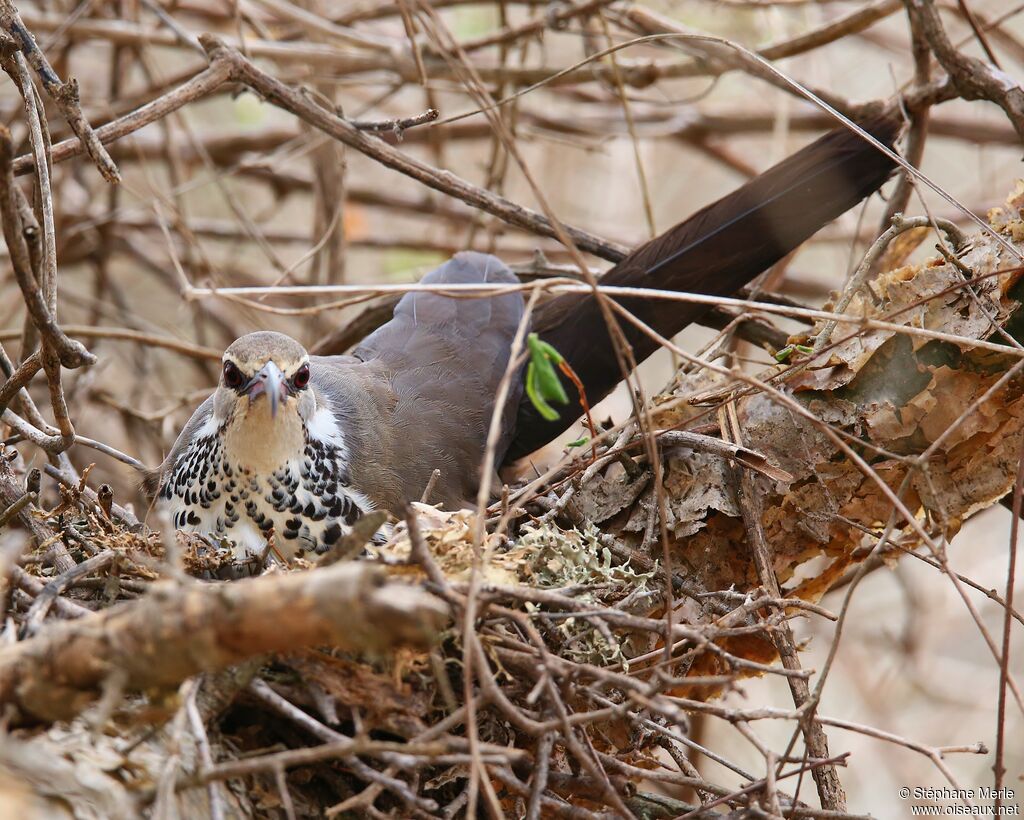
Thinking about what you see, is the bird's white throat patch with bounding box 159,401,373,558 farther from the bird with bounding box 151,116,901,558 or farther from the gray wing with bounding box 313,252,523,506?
the gray wing with bounding box 313,252,523,506

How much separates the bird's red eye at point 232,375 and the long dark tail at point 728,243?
98 cm

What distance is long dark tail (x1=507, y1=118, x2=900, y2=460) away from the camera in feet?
10.9

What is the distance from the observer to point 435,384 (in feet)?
12.7

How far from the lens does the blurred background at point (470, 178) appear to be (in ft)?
15.3

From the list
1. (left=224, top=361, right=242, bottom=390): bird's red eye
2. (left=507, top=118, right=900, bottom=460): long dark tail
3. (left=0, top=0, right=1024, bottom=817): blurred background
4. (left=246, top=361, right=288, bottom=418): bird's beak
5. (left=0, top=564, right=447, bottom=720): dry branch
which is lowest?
(left=0, top=564, right=447, bottom=720): dry branch

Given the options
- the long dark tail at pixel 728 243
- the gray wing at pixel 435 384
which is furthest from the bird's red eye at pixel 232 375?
the long dark tail at pixel 728 243

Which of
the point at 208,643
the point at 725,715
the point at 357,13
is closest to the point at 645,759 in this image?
the point at 725,715

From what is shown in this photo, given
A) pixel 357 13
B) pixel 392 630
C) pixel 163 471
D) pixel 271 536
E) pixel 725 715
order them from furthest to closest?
pixel 357 13 → pixel 163 471 → pixel 271 536 → pixel 725 715 → pixel 392 630

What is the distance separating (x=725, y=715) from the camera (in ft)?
7.30

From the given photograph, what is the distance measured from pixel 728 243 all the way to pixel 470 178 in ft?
15.3

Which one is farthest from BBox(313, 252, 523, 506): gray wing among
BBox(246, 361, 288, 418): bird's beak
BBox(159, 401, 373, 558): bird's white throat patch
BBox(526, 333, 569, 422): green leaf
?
BBox(526, 333, 569, 422): green leaf

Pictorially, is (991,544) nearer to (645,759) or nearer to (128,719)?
(645,759)

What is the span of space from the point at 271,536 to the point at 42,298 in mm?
987

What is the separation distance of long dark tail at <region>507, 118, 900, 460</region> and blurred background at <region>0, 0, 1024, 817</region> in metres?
0.47
